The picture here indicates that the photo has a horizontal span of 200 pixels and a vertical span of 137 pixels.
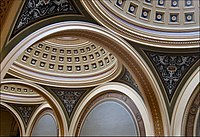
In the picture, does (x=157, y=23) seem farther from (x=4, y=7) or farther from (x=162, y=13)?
(x=4, y=7)

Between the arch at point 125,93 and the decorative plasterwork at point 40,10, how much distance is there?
147 inches

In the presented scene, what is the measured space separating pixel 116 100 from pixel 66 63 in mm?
2148

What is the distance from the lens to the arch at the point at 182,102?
7887 millimetres

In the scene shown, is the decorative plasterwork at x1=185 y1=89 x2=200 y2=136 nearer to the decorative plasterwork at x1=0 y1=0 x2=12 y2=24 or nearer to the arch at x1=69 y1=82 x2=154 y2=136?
the arch at x1=69 y1=82 x2=154 y2=136

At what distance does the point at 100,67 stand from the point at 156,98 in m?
2.74

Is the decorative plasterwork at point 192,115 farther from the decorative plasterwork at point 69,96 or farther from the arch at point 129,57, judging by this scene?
the decorative plasterwork at point 69,96

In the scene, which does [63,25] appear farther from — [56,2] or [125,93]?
[125,93]

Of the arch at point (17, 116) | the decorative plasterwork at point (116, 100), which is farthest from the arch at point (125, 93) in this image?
the arch at point (17, 116)

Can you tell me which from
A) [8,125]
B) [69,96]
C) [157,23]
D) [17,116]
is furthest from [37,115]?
[157,23]

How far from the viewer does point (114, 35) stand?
24.1 feet

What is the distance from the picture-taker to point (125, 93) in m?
9.52

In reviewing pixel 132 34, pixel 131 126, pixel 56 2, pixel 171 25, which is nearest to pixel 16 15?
pixel 56 2

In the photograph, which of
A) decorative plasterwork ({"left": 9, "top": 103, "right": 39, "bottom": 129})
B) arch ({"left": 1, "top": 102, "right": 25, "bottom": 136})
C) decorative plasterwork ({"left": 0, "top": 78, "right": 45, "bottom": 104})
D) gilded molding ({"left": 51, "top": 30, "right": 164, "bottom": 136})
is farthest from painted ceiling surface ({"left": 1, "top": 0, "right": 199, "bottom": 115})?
arch ({"left": 1, "top": 102, "right": 25, "bottom": 136})

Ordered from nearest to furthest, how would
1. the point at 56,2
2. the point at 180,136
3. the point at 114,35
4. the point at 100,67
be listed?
the point at 56,2 < the point at 114,35 < the point at 180,136 < the point at 100,67
